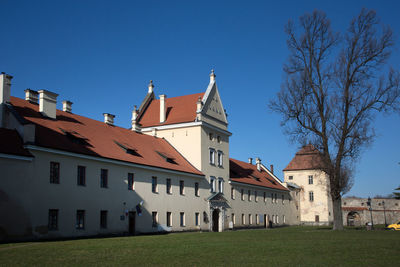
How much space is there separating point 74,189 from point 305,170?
53.6 metres

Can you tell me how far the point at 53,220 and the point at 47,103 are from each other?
353 inches

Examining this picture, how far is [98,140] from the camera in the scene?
114 feet

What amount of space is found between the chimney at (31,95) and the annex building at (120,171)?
10 cm

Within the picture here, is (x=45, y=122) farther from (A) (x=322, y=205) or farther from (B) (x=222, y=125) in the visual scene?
(A) (x=322, y=205)

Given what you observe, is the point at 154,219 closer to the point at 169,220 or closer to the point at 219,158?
the point at 169,220

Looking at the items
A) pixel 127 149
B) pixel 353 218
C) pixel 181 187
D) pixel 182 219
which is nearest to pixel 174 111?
pixel 181 187

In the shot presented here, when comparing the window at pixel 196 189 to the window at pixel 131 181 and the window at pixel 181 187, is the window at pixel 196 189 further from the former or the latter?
the window at pixel 131 181

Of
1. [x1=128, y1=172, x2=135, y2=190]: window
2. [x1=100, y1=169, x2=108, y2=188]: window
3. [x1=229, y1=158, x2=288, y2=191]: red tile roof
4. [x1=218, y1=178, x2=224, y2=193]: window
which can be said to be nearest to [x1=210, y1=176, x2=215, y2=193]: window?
[x1=218, y1=178, x2=224, y2=193]: window

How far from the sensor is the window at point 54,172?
2808cm

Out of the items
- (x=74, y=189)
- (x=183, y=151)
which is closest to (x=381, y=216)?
(x=183, y=151)

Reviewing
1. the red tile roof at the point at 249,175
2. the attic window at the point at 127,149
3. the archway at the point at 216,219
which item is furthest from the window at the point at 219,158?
the attic window at the point at 127,149

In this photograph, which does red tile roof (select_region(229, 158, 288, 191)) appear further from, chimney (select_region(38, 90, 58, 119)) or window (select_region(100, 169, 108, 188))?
chimney (select_region(38, 90, 58, 119))

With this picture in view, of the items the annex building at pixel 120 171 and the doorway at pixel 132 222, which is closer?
the annex building at pixel 120 171

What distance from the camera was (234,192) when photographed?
2101 inches
